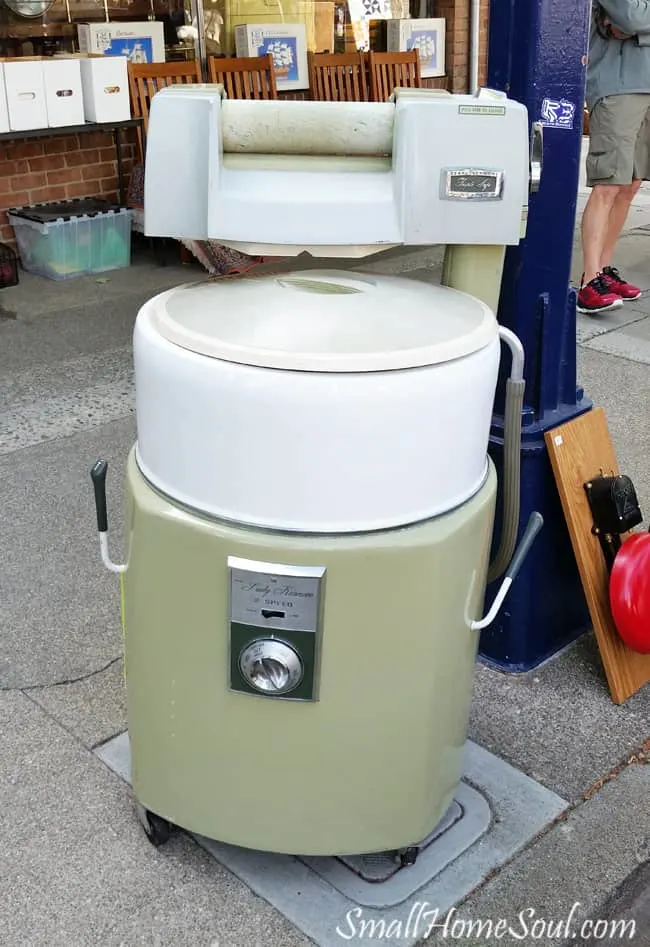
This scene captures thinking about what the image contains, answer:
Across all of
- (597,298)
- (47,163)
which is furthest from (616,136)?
(47,163)

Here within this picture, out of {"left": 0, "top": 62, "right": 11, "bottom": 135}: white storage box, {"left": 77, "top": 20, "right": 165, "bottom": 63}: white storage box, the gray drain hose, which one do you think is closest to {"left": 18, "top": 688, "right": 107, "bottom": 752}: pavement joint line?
the gray drain hose

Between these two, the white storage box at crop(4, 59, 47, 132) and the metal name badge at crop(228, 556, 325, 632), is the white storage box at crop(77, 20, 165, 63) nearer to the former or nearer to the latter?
the white storage box at crop(4, 59, 47, 132)

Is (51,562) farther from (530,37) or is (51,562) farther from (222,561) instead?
(530,37)

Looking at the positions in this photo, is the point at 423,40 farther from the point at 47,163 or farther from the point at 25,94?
the point at 25,94

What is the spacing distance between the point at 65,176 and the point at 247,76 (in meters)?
1.47

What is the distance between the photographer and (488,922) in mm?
2014

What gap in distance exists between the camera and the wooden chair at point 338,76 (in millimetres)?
7617

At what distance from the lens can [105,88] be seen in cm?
607

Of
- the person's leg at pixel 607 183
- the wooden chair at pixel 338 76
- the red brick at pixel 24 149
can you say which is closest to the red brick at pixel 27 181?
the red brick at pixel 24 149

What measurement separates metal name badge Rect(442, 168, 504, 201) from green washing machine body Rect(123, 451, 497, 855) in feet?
1.69

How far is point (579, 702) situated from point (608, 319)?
3.51 meters

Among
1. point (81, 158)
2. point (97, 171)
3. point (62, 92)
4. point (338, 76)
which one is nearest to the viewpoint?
point (62, 92)

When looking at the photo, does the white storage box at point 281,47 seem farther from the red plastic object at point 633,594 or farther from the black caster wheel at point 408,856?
the black caster wheel at point 408,856

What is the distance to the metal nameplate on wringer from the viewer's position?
168 centimetres
